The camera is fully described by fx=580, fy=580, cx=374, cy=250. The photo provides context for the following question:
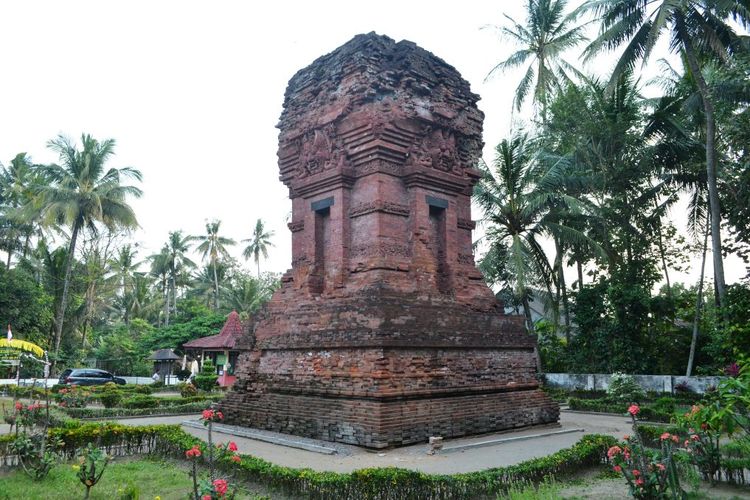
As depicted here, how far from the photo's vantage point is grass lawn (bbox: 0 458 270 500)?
7172 mm

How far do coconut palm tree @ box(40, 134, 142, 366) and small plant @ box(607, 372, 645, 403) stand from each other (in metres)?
24.5

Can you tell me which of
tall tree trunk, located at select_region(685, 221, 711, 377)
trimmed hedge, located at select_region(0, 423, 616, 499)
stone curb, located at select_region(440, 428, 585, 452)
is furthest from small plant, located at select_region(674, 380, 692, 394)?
trimmed hedge, located at select_region(0, 423, 616, 499)

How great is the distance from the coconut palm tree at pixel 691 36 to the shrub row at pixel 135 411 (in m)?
17.0

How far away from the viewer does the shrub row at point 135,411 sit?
1642 cm

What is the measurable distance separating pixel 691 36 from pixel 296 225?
14.3 meters

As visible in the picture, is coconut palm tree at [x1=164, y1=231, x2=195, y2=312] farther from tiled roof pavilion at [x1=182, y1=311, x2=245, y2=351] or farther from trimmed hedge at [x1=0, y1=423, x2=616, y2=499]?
trimmed hedge at [x1=0, y1=423, x2=616, y2=499]

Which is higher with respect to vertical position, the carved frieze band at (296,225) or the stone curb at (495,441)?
the carved frieze band at (296,225)

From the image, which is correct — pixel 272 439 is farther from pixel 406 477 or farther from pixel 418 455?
pixel 406 477

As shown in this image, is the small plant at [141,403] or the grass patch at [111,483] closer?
the grass patch at [111,483]

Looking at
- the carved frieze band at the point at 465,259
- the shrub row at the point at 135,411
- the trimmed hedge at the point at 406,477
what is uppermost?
the carved frieze band at the point at 465,259

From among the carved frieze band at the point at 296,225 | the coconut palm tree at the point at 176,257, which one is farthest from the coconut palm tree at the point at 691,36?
the coconut palm tree at the point at 176,257

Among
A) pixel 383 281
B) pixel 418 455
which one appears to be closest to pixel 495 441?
pixel 418 455

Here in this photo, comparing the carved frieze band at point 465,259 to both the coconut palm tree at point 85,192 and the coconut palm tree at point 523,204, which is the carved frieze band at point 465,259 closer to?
the coconut palm tree at point 523,204

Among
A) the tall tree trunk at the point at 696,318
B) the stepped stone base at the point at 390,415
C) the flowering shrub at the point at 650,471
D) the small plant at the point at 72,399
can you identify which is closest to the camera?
the flowering shrub at the point at 650,471
